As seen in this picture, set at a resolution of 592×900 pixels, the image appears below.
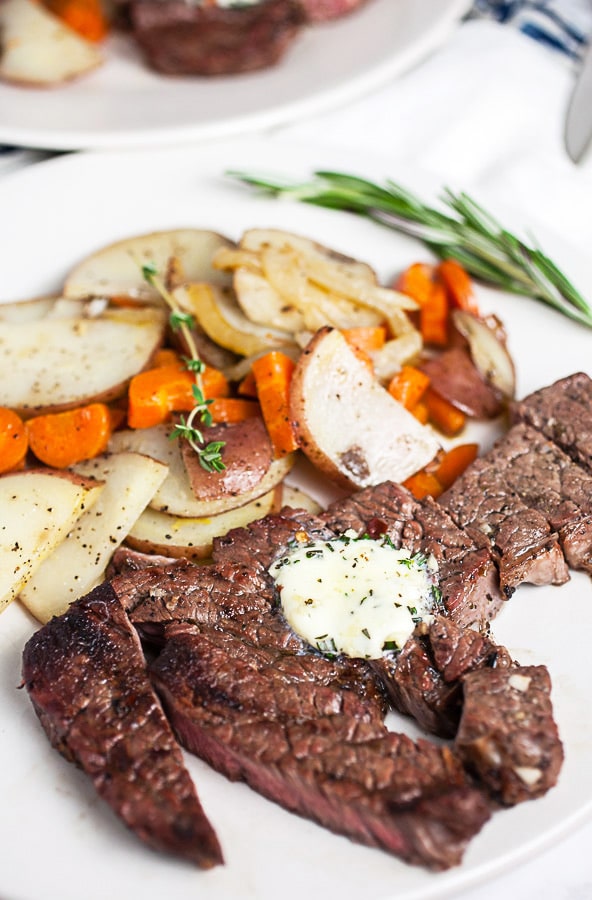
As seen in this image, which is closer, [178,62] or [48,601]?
[48,601]

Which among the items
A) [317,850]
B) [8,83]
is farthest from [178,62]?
[317,850]

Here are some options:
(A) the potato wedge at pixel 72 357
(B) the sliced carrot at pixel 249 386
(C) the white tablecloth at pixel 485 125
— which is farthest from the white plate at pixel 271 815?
(B) the sliced carrot at pixel 249 386

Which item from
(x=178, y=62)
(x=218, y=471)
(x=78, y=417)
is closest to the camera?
(x=218, y=471)

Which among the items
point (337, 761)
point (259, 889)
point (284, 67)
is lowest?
point (259, 889)

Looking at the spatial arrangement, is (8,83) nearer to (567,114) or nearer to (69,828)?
(567,114)

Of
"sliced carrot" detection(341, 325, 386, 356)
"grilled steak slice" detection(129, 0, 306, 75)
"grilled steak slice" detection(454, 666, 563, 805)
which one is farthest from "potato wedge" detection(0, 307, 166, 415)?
"grilled steak slice" detection(129, 0, 306, 75)

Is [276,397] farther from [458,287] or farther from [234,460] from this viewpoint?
[458,287]
